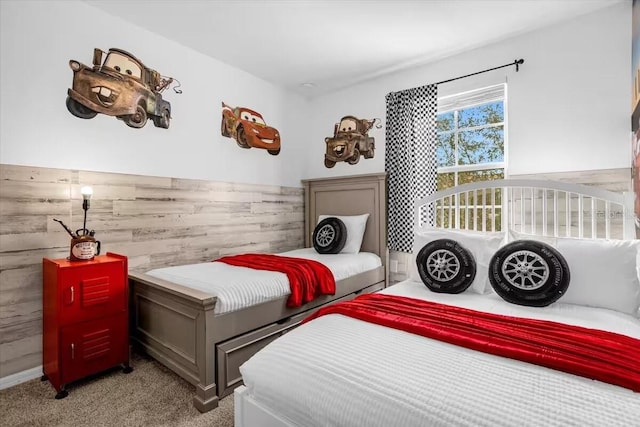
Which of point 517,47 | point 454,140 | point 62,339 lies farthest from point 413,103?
point 62,339

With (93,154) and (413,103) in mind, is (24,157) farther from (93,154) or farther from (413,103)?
(413,103)

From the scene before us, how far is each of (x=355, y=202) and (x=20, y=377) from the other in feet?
10.2

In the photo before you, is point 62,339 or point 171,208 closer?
point 62,339

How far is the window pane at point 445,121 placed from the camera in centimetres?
332

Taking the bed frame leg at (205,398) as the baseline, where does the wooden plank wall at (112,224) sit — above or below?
above

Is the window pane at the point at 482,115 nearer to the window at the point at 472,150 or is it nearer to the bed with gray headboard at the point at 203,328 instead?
the window at the point at 472,150

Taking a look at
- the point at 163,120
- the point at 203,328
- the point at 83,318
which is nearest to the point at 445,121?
the point at 163,120

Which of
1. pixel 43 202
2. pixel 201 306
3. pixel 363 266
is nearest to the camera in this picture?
pixel 201 306

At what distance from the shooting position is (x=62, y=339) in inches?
77.1

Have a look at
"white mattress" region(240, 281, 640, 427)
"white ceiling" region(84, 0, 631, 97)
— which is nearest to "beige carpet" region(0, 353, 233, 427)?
"white mattress" region(240, 281, 640, 427)

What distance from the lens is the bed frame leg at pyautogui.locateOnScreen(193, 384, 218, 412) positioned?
1796 mm

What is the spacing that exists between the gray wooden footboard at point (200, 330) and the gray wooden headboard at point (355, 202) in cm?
129

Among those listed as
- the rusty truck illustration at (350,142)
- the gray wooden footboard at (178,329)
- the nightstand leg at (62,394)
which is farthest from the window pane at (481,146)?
the nightstand leg at (62,394)

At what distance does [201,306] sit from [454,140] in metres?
2.81
